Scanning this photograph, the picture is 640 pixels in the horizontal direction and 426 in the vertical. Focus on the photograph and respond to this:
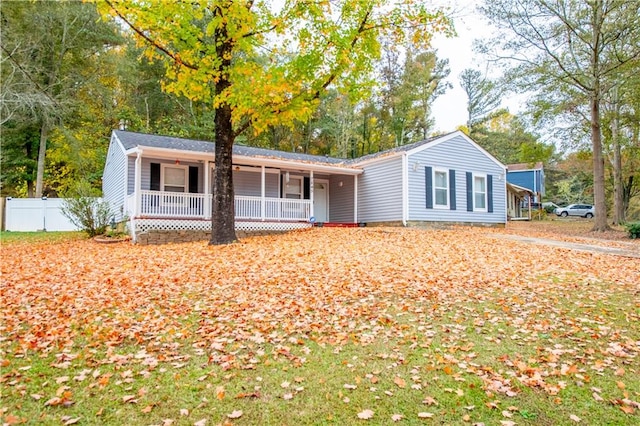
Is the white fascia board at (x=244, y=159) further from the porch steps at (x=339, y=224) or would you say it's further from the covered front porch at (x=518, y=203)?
the covered front porch at (x=518, y=203)

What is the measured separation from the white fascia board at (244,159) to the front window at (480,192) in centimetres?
523

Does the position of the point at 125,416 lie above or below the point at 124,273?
below

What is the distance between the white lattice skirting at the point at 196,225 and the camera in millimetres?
12148

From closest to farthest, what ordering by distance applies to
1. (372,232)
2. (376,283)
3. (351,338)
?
(351,338) < (376,283) < (372,232)

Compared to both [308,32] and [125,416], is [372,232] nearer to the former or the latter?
[308,32]

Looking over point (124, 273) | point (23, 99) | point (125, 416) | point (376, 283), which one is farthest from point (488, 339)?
point (23, 99)

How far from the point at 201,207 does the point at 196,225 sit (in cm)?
70

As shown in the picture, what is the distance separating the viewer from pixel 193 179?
47.6 feet

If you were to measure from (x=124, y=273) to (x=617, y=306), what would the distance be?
8.05 m

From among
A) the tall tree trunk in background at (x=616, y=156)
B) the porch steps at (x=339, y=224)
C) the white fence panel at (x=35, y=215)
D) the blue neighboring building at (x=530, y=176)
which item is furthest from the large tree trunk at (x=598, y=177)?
the white fence panel at (x=35, y=215)

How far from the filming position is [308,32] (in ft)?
31.8

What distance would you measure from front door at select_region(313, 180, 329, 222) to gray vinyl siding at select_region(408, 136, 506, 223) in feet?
15.1

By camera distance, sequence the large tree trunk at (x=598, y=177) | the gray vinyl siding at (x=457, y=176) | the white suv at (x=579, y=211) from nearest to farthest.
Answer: the gray vinyl siding at (x=457, y=176), the large tree trunk at (x=598, y=177), the white suv at (x=579, y=211)

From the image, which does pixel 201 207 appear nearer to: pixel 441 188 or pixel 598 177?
pixel 441 188
